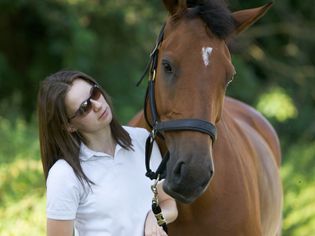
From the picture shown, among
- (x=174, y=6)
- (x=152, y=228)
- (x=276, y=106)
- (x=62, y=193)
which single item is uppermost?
(x=174, y=6)

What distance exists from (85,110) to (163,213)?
19.7 inches

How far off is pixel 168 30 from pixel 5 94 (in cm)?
648

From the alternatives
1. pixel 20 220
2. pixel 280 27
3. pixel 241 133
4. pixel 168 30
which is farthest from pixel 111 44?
pixel 168 30

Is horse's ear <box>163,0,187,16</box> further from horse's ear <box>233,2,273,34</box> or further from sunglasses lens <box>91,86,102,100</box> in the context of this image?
sunglasses lens <box>91,86,102,100</box>

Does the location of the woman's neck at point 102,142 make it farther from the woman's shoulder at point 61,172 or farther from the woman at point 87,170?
the woman's shoulder at point 61,172

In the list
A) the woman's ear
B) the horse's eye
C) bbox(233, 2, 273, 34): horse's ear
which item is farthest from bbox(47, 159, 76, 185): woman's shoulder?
bbox(233, 2, 273, 34): horse's ear

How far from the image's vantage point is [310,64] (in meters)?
11.8

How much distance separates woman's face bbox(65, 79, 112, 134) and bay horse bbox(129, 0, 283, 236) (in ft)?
0.76

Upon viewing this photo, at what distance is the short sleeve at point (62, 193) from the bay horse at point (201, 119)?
359mm

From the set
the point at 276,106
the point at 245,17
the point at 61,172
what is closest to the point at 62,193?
the point at 61,172

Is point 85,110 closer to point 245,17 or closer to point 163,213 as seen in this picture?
point 163,213

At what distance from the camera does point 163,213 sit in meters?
3.03

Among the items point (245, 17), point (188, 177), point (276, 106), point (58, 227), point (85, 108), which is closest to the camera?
point (188, 177)

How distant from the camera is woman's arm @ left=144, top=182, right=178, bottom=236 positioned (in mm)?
2961
